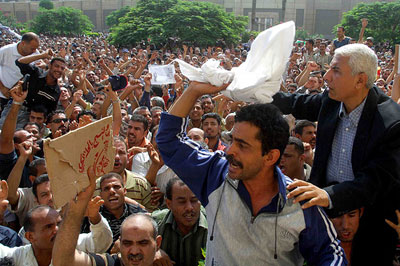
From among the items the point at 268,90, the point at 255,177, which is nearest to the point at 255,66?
the point at 268,90

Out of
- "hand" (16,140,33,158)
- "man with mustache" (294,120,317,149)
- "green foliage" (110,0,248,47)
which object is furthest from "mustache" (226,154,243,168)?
"green foliage" (110,0,248,47)

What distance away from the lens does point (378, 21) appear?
97.1 ft

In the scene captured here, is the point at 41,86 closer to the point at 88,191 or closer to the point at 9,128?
the point at 9,128

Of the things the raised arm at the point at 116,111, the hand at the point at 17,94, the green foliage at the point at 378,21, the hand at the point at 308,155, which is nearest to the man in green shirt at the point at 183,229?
the hand at the point at 308,155

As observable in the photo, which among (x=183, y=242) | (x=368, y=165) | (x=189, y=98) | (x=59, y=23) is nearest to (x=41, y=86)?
(x=183, y=242)

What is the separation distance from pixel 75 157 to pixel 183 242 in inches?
51.8

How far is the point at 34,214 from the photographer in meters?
2.91

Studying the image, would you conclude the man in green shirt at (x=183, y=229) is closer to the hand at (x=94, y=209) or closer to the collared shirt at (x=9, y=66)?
the hand at (x=94, y=209)

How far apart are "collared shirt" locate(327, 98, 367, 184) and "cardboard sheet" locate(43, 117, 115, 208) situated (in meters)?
1.25

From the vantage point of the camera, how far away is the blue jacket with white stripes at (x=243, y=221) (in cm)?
184

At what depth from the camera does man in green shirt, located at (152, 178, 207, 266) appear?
3045 mm

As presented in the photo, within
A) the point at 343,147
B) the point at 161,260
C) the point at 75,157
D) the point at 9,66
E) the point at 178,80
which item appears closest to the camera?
the point at 75,157

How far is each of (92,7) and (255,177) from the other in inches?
2403

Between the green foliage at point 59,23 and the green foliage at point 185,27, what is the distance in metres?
17.6
